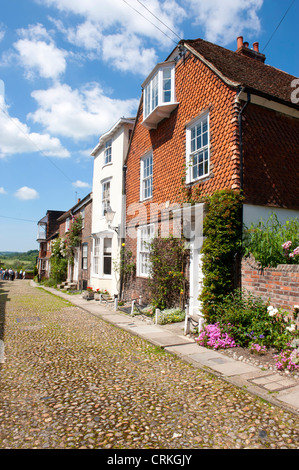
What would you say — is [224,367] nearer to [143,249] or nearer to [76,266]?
[143,249]

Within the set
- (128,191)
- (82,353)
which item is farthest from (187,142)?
(82,353)

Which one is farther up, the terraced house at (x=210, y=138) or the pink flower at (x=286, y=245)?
the terraced house at (x=210, y=138)

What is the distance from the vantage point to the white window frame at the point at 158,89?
11328mm

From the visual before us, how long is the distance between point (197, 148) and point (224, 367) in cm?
663

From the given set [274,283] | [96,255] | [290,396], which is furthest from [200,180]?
[96,255]

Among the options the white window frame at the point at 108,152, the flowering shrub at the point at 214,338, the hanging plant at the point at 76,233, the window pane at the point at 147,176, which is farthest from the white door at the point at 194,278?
the hanging plant at the point at 76,233

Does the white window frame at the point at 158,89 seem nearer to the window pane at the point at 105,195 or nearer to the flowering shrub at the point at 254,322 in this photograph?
the window pane at the point at 105,195

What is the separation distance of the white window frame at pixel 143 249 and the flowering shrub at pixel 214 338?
5.73 m

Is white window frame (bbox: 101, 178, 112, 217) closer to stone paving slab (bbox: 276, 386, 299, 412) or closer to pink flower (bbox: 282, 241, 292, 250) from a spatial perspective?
pink flower (bbox: 282, 241, 292, 250)

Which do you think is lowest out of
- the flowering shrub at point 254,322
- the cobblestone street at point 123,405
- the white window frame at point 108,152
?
the cobblestone street at point 123,405

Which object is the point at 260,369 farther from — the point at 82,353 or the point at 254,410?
the point at 82,353

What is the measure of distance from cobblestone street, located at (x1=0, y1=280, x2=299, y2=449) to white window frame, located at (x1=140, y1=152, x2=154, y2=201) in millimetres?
7620

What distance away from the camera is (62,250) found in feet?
83.7
